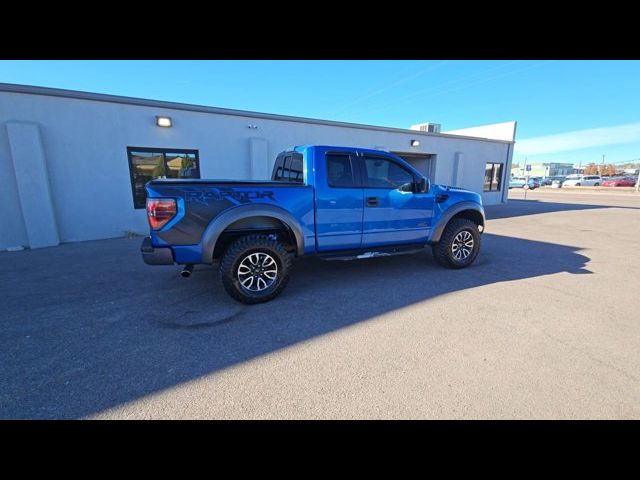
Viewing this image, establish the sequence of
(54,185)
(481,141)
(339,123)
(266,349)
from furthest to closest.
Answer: (481,141) < (339,123) < (54,185) < (266,349)

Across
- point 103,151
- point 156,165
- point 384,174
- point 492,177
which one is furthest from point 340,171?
point 492,177

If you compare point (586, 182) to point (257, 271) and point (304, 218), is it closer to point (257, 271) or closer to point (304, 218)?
point (304, 218)

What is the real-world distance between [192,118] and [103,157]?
8.33ft

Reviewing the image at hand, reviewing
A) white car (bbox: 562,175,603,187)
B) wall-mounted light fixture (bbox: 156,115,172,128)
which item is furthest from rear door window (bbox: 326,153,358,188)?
white car (bbox: 562,175,603,187)

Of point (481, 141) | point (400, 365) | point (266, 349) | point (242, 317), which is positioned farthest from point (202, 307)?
point (481, 141)

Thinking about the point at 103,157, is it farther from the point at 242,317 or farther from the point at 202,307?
the point at 242,317

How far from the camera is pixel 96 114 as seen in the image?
735 centimetres

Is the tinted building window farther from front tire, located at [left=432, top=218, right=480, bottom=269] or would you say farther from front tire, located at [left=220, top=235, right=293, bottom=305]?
front tire, located at [left=220, top=235, right=293, bottom=305]

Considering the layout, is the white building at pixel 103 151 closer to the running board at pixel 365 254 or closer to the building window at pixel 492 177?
the running board at pixel 365 254

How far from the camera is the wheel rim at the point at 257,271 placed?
12.2ft

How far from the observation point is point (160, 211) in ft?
11.1

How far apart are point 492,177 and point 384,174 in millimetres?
14782

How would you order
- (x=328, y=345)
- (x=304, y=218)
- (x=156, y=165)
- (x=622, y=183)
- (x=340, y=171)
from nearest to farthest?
1. (x=328, y=345)
2. (x=304, y=218)
3. (x=340, y=171)
4. (x=156, y=165)
5. (x=622, y=183)

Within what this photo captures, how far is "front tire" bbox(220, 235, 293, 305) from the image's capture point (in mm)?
3646
